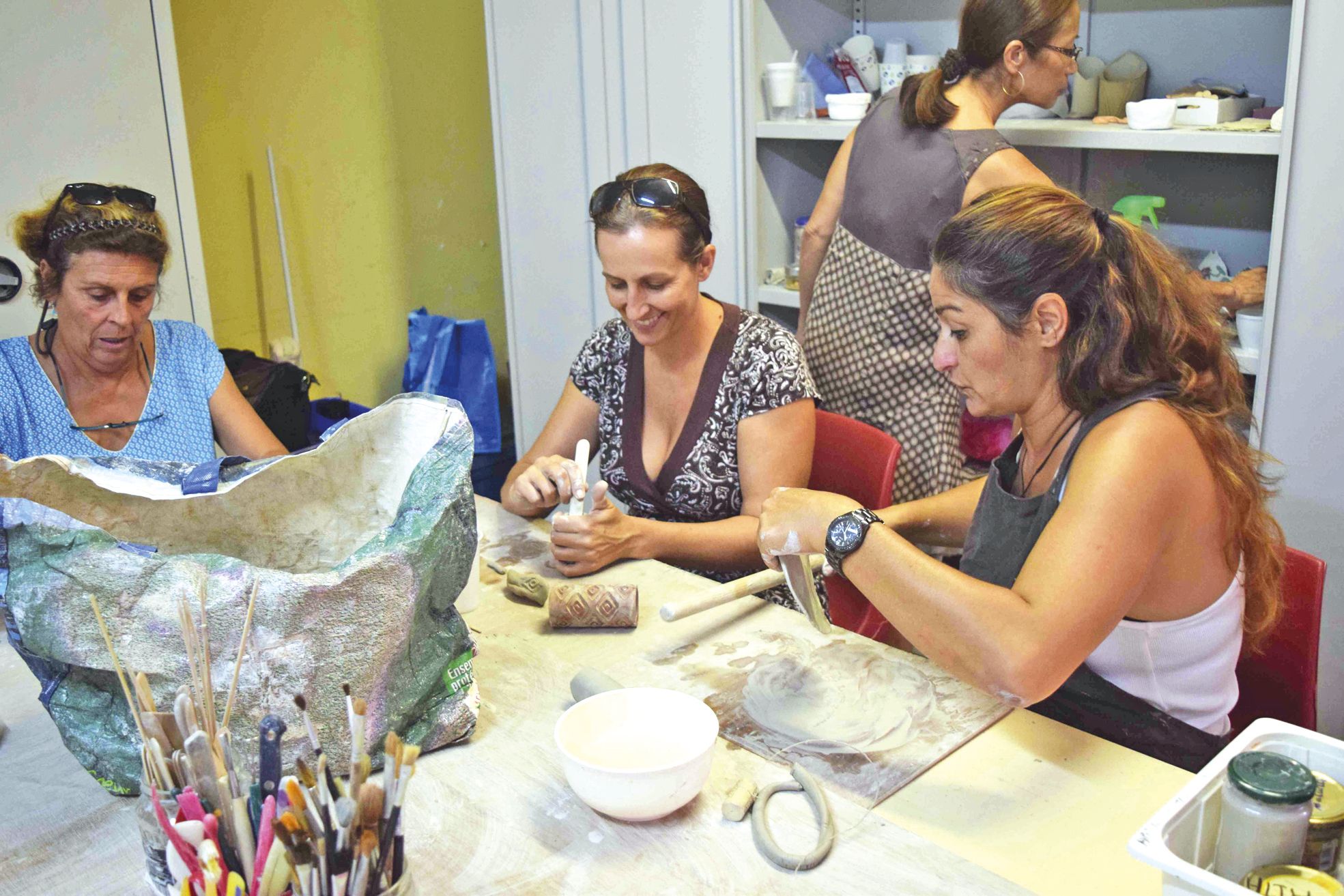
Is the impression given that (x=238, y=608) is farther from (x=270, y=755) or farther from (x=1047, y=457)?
(x=1047, y=457)

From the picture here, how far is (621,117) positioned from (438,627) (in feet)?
6.91

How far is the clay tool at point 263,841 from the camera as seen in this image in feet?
2.63

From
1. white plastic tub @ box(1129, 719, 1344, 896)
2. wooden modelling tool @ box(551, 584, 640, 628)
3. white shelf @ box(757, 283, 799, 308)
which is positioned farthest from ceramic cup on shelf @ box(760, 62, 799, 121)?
white plastic tub @ box(1129, 719, 1344, 896)

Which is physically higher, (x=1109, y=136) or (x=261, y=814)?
(x=1109, y=136)

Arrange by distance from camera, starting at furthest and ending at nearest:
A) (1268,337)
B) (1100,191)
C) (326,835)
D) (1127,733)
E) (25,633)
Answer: (1100,191) → (1268,337) → (1127,733) → (25,633) → (326,835)

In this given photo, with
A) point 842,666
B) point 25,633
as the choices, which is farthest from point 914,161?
point 25,633

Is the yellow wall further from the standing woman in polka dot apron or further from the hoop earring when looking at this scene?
the standing woman in polka dot apron

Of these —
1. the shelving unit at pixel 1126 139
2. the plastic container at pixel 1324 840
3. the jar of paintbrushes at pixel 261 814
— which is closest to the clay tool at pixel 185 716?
the jar of paintbrushes at pixel 261 814

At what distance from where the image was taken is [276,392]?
9.11 feet

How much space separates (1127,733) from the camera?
132 centimetres

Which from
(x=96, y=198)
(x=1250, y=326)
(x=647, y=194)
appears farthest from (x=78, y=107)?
(x=1250, y=326)

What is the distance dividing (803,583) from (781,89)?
1.81 m

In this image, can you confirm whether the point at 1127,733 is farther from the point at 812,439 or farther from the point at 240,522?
the point at 240,522

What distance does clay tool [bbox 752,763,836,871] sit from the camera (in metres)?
0.98
